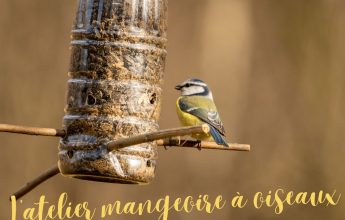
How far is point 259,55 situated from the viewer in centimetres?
1123

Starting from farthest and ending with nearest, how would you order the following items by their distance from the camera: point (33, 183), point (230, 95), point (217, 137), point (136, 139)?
1. point (230, 95)
2. point (217, 137)
3. point (33, 183)
4. point (136, 139)

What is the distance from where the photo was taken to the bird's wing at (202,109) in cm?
662

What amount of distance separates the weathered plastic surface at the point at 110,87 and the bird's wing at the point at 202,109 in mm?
694

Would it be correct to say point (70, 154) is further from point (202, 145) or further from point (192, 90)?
point (192, 90)

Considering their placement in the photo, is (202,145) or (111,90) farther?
(202,145)

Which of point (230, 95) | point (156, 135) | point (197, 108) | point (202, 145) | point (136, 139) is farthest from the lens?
point (230, 95)

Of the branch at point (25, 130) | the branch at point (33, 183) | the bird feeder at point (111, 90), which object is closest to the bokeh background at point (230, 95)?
the bird feeder at point (111, 90)

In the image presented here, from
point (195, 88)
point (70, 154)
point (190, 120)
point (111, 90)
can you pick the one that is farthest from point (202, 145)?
point (195, 88)

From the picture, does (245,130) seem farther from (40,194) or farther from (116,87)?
(116,87)

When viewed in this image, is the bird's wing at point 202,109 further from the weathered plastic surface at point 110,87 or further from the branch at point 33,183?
the branch at point 33,183

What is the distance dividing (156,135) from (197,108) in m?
1.41

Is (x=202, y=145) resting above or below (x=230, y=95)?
above

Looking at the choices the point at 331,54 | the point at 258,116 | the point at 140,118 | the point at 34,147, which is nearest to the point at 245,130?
the point at 258,116

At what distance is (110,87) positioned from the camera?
233 inches
